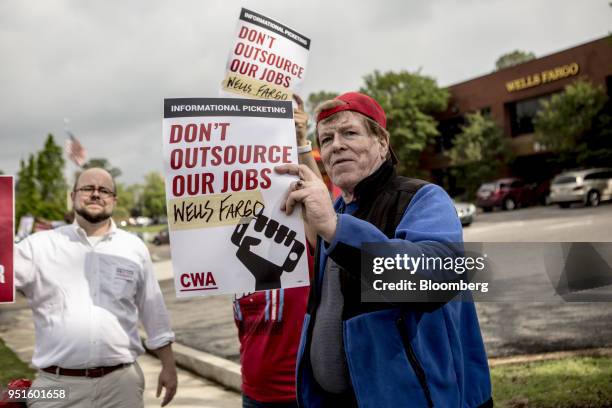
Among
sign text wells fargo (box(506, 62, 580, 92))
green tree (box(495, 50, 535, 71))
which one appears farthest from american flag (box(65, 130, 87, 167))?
green tree (box(495, 50, 535, 71))

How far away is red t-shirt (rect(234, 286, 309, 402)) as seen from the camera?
2.80 m

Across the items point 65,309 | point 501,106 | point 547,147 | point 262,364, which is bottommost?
point 262,364

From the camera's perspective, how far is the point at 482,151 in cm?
3766

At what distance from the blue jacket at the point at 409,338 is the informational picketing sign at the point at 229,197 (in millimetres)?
367

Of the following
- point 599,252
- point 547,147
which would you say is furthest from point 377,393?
point 547,147

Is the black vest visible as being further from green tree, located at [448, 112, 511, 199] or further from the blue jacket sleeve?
green tree, located at [448, 112, 511, 199]

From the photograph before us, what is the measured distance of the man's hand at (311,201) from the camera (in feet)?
5.92

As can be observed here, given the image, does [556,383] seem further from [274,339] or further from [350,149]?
[350,149]

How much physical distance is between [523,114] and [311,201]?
41067mm

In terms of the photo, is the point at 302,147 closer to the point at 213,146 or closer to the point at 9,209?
the point at 213,146

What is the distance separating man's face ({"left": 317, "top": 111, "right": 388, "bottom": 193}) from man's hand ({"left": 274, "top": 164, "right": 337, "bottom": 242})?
0.55 ft

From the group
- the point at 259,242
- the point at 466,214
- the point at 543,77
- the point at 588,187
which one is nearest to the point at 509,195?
the point at 588,187

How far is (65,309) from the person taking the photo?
10.1 feet

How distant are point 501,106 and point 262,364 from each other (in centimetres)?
4041
